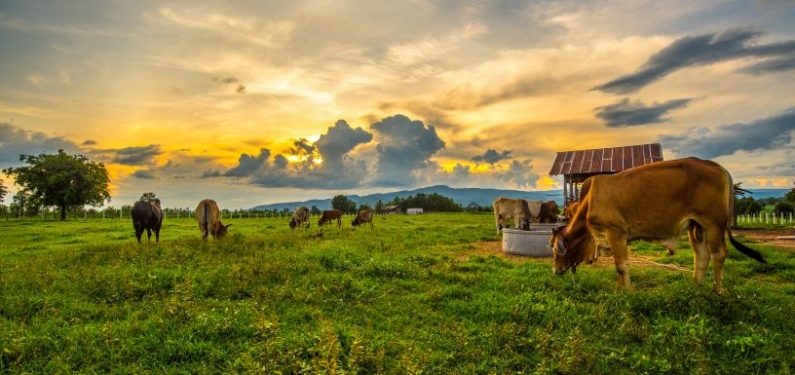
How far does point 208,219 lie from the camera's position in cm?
1777

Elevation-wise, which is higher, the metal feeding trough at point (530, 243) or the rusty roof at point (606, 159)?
the rusty roof at point (606, 159)

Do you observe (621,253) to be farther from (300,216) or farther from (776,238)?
(300,216)

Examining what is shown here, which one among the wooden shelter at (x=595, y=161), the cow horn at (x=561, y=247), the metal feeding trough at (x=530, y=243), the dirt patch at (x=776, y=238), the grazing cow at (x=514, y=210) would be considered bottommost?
the dirt patch at (x=776, y=238)

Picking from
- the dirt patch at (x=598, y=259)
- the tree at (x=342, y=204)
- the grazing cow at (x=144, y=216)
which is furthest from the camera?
the tree at (x=342, y=204)

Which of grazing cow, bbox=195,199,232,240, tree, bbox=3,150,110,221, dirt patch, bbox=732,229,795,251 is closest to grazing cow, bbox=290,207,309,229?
grazing cow, bbox=195,199,232,240

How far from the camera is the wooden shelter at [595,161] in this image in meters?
29.2

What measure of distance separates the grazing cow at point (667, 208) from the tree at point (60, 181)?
6191 centimetres

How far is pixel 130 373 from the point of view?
473cm

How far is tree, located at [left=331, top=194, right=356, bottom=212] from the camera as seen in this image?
4196 inches

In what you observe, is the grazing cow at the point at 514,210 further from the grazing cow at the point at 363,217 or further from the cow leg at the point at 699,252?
the cow leg at the point at 699,252

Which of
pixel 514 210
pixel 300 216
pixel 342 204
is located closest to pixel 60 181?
pixel 300 216

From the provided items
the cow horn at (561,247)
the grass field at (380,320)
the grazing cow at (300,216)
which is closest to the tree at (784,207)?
the grass field at (380,320)

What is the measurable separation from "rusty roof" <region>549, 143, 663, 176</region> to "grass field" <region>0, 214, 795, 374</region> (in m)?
19.9

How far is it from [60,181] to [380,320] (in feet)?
200
